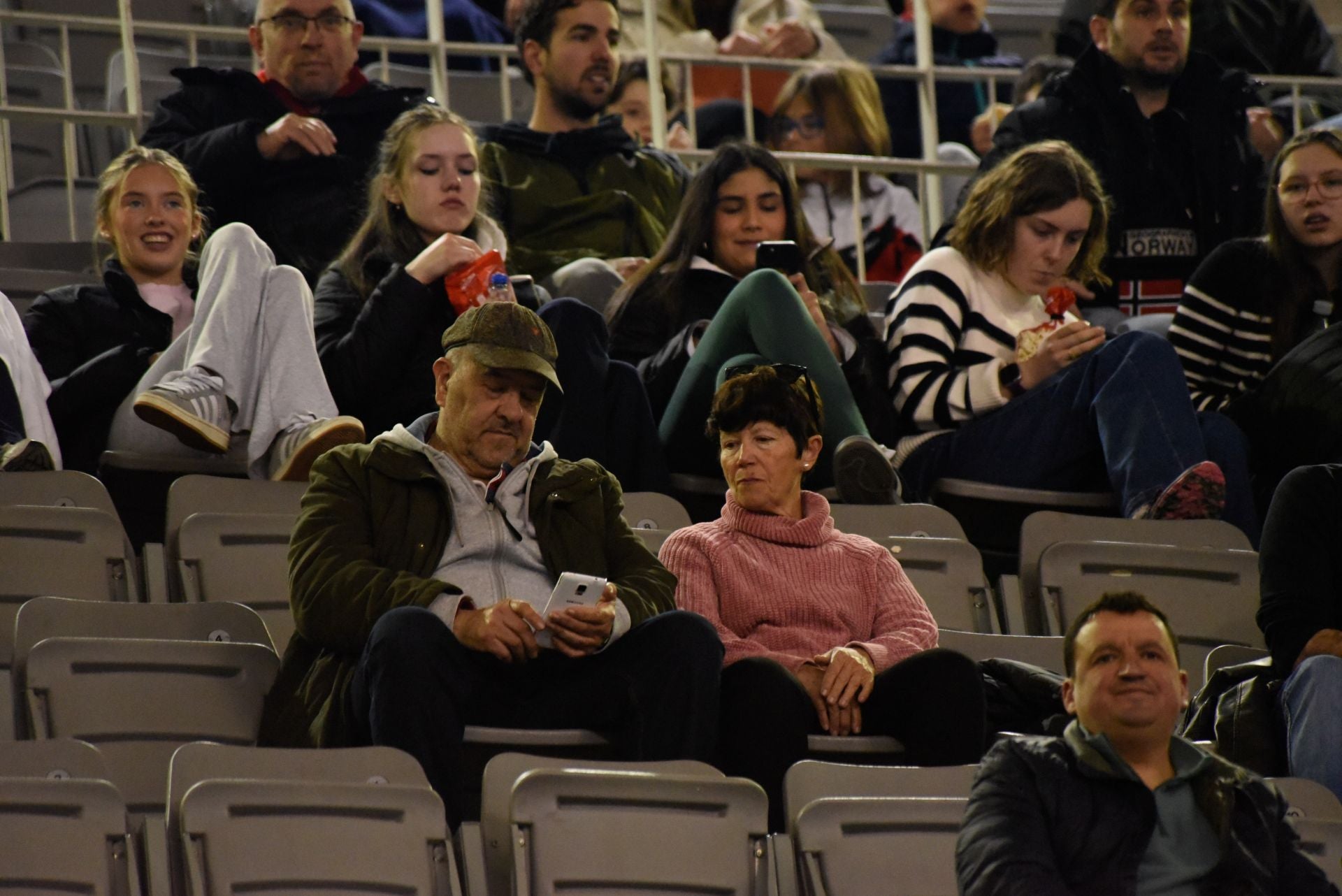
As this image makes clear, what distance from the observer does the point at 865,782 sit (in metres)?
3.43

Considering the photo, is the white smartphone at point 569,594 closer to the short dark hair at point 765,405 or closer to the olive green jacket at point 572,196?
the short dark hair at point 765,405

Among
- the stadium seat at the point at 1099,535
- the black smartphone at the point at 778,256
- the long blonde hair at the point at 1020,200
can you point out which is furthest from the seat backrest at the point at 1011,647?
the long blonde hair at the point at 1020,200

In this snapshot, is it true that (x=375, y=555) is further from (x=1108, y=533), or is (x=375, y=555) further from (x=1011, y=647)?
(x=1108, y=533)

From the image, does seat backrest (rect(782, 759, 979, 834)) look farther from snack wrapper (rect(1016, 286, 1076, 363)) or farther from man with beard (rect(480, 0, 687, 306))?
man with beard (rect(480, 0, 687, 306))

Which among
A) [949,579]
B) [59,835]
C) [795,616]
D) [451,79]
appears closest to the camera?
[59,835]

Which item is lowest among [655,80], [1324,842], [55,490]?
[1324,842]

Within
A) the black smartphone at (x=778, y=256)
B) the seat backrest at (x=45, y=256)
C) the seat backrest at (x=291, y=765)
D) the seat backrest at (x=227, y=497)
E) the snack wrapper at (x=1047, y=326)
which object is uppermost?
the seat backrest at (x=45, y=256)

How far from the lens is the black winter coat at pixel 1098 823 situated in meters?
3.04

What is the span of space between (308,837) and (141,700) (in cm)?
65

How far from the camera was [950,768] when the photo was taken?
349 centimetres

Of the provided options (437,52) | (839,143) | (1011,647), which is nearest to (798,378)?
(1011,647)

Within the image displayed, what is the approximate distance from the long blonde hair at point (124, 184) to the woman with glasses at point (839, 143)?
7.70 ft

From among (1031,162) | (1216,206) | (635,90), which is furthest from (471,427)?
(635,90)

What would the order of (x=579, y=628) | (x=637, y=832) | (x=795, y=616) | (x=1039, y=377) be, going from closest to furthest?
(x=637, y=832)
(x=579, y=628)
(x=795, y=616)
(x=1039, y=377)
